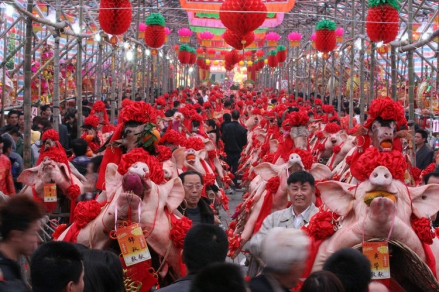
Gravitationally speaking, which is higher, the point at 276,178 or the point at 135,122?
the point at 135,122

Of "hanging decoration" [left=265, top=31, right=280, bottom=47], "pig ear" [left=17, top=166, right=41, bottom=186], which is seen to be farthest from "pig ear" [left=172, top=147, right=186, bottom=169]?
"hanging decoration" [left=265, top=31, right=280, bottom=47]

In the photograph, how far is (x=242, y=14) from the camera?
11523mm

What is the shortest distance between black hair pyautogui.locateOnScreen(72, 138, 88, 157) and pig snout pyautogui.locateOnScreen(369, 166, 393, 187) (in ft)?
18.5

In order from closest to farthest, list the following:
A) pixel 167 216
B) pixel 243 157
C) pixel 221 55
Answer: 1. pixel 167 216
2. pixel 243 157
3. pixel 221 55

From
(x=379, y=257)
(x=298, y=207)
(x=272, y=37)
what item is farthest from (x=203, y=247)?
(x=272, y=37)

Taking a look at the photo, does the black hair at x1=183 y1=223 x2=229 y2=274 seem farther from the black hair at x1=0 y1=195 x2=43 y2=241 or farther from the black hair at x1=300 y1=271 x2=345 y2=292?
the black hair at x1=0 y1=195 x2=43 y2=241

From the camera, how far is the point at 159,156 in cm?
887

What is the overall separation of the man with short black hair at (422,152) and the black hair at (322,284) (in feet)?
29.0

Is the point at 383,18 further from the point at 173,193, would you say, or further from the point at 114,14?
the point at 173,193

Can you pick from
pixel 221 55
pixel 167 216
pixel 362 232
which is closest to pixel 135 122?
pixel 167 216

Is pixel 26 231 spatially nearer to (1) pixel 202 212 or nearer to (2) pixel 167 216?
(2) pixel 167 216

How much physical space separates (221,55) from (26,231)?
65051 mm

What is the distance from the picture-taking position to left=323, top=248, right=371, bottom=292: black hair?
3.95m

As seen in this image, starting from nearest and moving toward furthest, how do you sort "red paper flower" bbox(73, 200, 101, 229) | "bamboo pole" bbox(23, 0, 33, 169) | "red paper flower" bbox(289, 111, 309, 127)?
1. "red paper flower" bbox(73, 200, 101, 229)
2. "bamboo pole" bbox(23, 0, 33, 169)
3. "red paper flower" bbox(289, 111, 309, 127)
